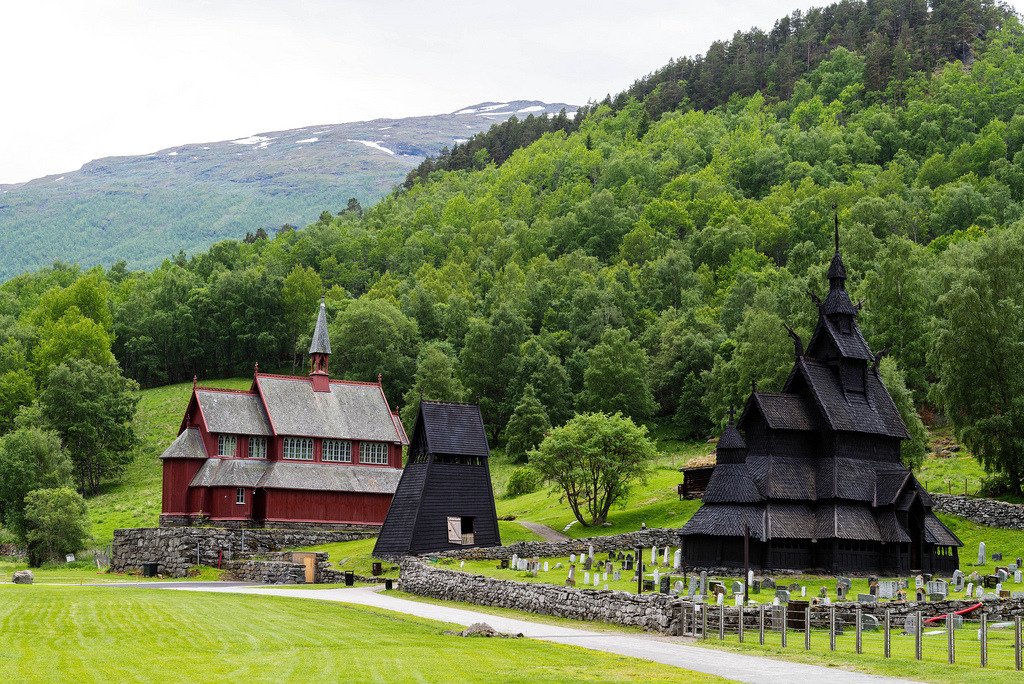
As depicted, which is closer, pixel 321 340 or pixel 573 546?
pixel 573 546

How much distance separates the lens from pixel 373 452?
3091 inches

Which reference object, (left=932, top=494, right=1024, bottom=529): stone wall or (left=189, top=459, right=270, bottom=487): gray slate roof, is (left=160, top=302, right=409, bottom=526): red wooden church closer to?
(left=189, top=459, right=270, bottom=487): gray slate roof

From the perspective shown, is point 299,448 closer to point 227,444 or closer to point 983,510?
point 227,444

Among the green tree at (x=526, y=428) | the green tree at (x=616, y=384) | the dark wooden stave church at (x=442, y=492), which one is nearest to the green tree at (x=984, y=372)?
the dark wooden stave church at (x=442, y=492)

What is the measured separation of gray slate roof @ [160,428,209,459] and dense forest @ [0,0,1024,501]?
30526mm

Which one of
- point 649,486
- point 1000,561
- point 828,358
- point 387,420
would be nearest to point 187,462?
point 387,420

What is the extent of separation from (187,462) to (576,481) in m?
25.3

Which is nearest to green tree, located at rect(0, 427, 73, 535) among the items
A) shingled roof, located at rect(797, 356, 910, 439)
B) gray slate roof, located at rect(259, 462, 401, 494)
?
gray slate roof, located at rect(259, 462, 401, 494)

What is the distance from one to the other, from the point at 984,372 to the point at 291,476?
43048mm

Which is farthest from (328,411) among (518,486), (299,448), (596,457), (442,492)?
(596,457)

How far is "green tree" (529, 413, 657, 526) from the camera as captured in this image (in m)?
66.6

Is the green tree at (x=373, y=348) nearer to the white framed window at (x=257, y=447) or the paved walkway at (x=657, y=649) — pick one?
the white framed window at (x=257, y=447)

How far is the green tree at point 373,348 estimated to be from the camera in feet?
395

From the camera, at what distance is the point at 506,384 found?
374 feet
